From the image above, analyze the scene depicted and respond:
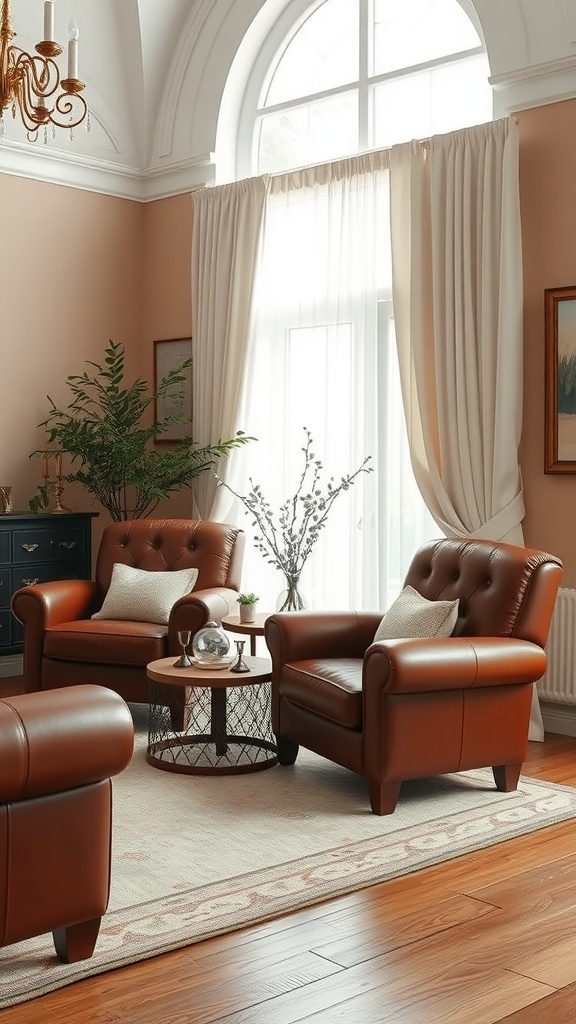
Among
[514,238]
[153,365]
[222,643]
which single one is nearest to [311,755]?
[222,643]

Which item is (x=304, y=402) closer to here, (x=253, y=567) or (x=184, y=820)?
(x=253, y=567)

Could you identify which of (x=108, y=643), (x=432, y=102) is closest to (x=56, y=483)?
(x=108, y=643)

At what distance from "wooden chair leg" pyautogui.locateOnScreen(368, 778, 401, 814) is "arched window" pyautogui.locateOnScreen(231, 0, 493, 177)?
3.52 meters

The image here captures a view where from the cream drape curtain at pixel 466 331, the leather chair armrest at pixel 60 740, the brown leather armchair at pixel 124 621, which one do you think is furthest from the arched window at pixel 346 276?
the leather chair armrest at pixel 60 740

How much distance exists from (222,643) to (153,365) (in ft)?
11.6

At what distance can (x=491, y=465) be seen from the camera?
18.0 ft

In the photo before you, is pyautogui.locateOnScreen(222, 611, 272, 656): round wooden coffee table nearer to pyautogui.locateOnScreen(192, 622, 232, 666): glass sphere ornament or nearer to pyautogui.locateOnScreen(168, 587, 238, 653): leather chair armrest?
pyautogui.locateOnScreen(168, 587, 238, 653): leather chair armrest

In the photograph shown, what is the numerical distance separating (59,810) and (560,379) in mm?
3477

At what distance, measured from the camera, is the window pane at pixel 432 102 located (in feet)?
19.1

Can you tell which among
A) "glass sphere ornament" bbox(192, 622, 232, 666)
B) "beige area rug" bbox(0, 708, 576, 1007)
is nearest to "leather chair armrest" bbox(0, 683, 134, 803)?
"beige area rug" bbox(0, 708, 576, 1007)

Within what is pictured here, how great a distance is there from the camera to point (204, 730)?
5.36 meters

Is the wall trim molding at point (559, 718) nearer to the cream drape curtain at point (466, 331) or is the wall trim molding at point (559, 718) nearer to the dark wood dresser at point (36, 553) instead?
the cream drape curtain at point (466, 331)

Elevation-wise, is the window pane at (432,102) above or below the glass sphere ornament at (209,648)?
above

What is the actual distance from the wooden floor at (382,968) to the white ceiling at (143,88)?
17.2 feet
